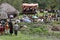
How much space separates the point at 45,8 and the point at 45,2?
1.55 m

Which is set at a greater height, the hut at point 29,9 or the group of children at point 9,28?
the group of children at point 9,28

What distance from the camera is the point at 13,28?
2792cm

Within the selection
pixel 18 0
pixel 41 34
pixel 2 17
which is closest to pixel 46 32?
pixel 41 34

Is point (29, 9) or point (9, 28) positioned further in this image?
point (29, 9)

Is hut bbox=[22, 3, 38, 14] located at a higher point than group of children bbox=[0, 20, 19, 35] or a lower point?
lower

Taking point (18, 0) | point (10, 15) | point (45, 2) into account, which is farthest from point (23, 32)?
point (45, 2)

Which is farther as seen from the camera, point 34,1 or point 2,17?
point 34,1

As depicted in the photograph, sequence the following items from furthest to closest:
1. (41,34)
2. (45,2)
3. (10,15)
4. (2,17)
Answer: (45,2)
(10,15)
(2,17)
(41,34)

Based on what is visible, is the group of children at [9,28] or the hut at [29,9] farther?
the hut at [29,9]

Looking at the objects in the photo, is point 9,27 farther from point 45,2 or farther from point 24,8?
point 45,2

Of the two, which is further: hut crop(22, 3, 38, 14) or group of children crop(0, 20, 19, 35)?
hut crop(22, 3, 38, 14)

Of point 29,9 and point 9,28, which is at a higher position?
point 9,28

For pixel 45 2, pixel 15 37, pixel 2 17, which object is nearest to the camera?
pixel 15 37

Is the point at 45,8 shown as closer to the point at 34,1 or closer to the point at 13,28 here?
the point at 34,1
